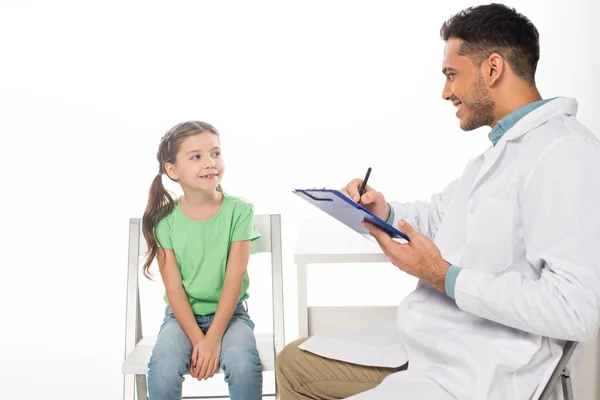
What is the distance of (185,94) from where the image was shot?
356 centimetres

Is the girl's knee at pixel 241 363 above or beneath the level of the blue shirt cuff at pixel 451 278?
beneath

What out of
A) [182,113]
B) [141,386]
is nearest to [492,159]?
[141,386]

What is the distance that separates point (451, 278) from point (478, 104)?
0.43m

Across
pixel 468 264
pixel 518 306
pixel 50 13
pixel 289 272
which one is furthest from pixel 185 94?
pixel 518 306

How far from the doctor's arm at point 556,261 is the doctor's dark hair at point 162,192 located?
1139mm

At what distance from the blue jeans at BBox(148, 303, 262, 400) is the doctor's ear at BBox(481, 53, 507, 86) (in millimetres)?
1006

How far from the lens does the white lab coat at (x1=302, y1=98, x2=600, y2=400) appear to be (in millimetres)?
1347

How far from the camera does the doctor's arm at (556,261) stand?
133 centimetres

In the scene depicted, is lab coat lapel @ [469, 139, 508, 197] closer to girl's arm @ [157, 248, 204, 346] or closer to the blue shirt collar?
the blue shirt collar

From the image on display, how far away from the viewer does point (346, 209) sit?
1659 mm

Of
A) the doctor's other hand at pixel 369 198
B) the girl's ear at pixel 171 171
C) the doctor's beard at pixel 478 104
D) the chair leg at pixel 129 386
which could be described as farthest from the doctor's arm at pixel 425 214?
the chair leg at pixel 129 386

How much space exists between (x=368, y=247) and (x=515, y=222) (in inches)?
24.7

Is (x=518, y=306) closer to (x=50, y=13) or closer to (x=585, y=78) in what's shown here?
(x=585, y=78)

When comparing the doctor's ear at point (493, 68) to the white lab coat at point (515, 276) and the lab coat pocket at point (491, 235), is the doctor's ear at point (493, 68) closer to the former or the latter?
the white lab coat at point (515, 276)
